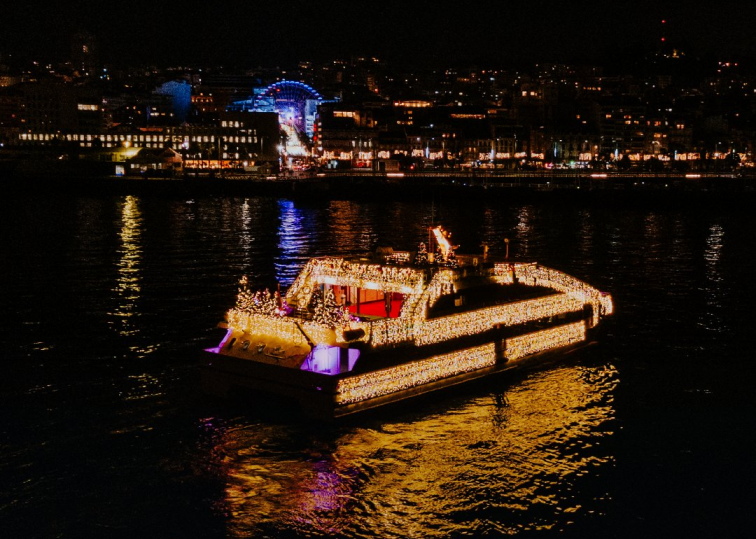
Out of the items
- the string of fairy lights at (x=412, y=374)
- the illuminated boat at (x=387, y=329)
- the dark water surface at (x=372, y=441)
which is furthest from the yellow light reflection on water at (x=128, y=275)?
the string of fairy lights at (x=412, y=374)

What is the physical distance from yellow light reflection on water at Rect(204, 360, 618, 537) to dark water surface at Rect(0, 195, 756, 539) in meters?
0.03

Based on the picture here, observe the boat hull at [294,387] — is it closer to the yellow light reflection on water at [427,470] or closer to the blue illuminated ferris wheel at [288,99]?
the yellow light reflection on water at [427,470]

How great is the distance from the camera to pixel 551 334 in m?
19.7

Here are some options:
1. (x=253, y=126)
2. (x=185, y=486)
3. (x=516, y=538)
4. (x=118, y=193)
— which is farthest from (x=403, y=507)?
(x=253, y=126)

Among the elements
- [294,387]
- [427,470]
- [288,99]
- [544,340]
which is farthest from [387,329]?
[288,99]

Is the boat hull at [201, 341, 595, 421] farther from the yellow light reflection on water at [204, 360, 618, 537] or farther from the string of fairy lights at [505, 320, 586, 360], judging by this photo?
the string of fairy lights at [505, 320, 586, 360]

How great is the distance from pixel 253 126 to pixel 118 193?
52103 millimetres

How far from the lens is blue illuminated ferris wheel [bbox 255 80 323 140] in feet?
506

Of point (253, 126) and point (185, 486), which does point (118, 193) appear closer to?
point (253, 126)

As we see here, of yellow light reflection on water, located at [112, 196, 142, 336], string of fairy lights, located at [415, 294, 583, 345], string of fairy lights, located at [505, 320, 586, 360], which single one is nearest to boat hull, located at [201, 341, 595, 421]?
string of fairy lights, located at [415, 294, 583, 345]

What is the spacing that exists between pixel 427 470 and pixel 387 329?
282 cm

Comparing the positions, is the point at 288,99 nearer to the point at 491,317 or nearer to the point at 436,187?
the point at 436,187

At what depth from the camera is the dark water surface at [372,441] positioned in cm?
1235

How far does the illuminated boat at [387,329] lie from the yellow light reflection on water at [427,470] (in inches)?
27.7
